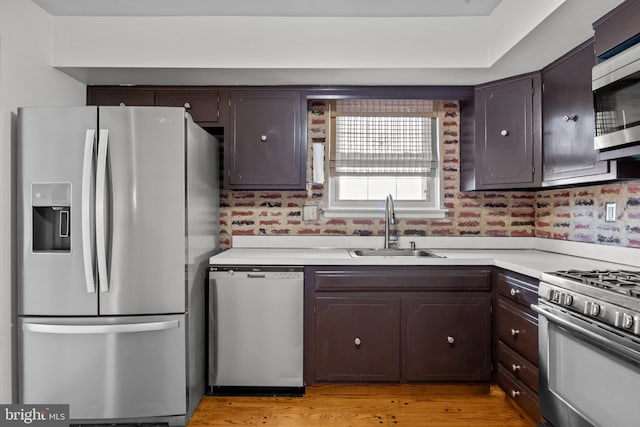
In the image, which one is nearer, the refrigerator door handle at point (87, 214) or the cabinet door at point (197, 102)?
the refrigerator door handle at point (87, 214)

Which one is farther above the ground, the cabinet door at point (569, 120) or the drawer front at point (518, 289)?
the cabinet door at point (569, 120)

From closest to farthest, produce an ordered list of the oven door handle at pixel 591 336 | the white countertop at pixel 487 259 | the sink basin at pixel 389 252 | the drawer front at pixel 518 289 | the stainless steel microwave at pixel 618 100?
the oven door handle at pixel 591 336 < the stainless steel microwave at pixel 618 100 < the drawer front at pixel 518 289 < the white countertop at pixel 487 259 < the sink basin at pixel 389 252

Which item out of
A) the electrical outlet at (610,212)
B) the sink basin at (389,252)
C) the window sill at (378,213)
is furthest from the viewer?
the window sill at (378,213)

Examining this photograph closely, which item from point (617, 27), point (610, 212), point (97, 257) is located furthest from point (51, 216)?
point (610, 212)

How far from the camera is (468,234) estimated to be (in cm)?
318

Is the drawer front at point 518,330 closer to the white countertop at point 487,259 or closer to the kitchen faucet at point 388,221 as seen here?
the white countertop at point 487,259

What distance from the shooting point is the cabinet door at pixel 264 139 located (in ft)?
9.43

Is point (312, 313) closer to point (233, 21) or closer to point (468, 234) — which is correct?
point (468, 234)

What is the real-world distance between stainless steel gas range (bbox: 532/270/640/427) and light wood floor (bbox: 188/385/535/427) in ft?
1.73

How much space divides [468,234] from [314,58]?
179 centimetres

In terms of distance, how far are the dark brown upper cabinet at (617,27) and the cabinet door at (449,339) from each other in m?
1.51

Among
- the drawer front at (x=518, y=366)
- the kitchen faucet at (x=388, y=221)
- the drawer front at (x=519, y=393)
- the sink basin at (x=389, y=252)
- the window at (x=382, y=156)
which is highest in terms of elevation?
the window at (x=382, y=156)

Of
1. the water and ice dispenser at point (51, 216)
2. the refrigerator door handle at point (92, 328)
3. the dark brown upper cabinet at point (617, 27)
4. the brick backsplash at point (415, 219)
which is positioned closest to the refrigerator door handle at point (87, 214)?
the water and ice dispenser at point (51, 216)

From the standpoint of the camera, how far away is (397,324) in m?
2.54
